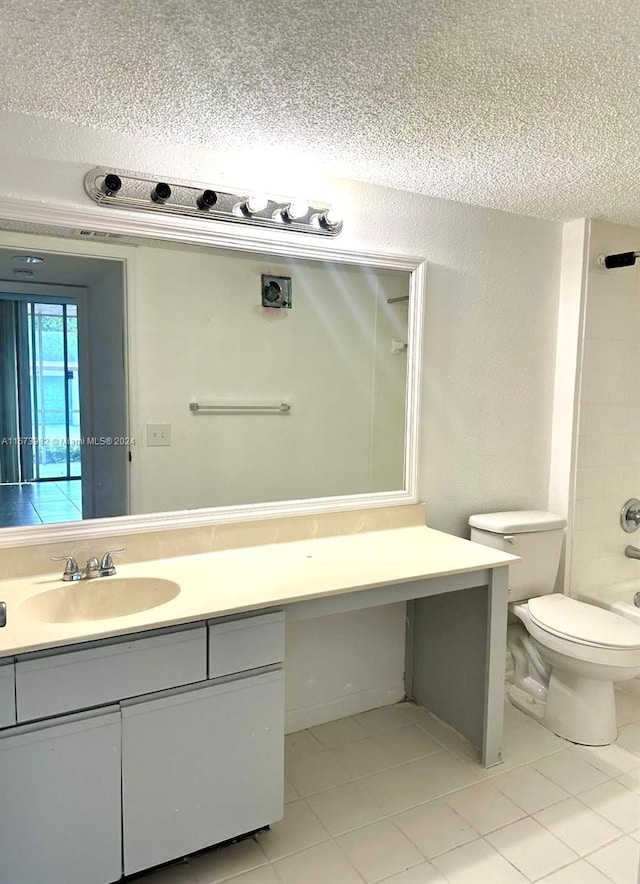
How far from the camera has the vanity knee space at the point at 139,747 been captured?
4.64ft

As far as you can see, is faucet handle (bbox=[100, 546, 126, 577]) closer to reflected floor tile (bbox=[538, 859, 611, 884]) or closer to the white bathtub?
reflected floor tile (bbox=[538, 859, 611, 884])

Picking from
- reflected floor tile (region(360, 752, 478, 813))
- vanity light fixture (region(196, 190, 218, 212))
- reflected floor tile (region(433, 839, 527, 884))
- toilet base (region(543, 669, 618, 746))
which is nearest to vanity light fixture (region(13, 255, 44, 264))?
vanity light fixture (region(196, 190, 218, 212))

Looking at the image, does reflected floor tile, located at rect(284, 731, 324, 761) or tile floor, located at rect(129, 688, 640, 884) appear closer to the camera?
tile floor, located at rect(129, 688, 640, 884)

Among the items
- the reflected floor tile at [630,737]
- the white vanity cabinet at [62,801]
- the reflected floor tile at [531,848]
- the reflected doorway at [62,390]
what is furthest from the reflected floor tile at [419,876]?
the reflected doorway at [62,390]

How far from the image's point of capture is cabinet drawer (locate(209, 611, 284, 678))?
1.62 metres

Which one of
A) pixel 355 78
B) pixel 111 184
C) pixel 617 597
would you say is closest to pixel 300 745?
pixel 617 597

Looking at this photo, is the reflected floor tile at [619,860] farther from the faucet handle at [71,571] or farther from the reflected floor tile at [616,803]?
the faucet handle at [71,571]

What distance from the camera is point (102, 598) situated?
5.95 feet

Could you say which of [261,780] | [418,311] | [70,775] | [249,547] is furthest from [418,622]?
[70,775]

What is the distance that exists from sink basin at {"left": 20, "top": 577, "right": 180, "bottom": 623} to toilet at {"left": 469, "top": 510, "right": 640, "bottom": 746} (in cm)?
137

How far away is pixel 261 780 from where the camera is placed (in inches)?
67.5

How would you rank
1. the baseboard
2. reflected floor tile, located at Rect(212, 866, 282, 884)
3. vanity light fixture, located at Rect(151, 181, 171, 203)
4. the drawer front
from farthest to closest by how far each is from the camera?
1. the baseboard
2. vanity light fixture, located at Rect(151, 181, 171, 203)
3. reflected floor tile, located at Rect(212, 866, 282, 884)
4. the drawer front

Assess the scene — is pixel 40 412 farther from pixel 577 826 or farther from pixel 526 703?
pixel 526 703

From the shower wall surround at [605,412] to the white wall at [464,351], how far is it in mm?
155
